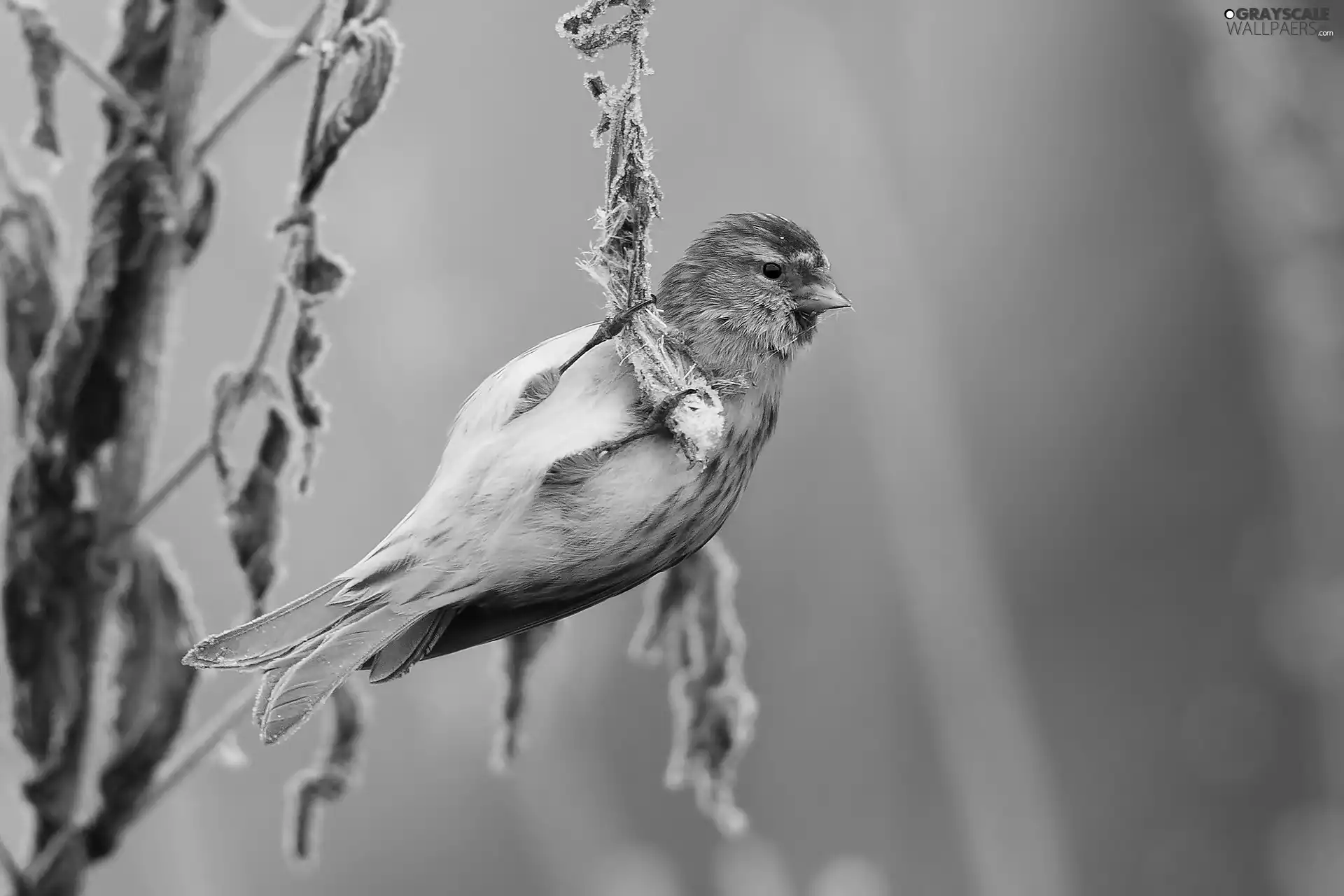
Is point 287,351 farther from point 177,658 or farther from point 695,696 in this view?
point 695,696

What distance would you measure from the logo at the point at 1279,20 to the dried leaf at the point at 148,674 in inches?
49.3

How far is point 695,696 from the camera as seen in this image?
89cm

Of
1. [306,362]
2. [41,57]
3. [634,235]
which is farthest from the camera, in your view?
[41,57]

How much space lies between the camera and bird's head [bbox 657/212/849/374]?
752 millimetres

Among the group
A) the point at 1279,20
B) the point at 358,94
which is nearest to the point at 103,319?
the point at 358,94

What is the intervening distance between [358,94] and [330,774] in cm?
45

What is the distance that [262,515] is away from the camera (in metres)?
0.77

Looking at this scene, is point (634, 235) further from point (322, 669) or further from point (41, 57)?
point (41, 57)

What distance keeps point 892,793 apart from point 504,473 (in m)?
2.16

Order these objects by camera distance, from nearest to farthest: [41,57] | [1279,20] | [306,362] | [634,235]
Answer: [634,235] → [306,362] → [41,57] → [1279,20]

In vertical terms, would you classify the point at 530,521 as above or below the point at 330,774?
above


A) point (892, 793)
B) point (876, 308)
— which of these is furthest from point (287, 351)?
point (892, 793)

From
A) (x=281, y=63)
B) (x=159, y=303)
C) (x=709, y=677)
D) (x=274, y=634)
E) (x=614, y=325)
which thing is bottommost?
(x=709, y=677)

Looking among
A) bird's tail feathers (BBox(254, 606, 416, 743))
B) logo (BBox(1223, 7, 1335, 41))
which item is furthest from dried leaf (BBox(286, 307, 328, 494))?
logo (BBox(1223, 7, 1335, 41))
